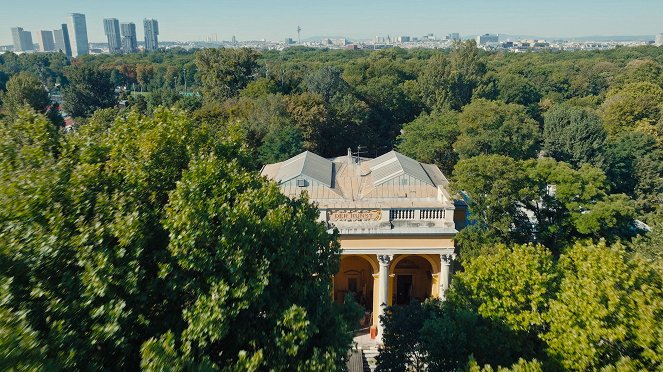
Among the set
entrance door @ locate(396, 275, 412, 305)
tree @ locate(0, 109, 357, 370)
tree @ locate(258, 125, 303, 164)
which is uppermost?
tree @ locate(0, 109, 357, 370)

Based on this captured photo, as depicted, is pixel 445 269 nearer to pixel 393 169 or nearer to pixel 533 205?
pixel 393 169

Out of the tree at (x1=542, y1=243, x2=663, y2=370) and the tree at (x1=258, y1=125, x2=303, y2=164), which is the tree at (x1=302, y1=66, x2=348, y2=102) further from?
the tree at (x1=542, y1=243, x2=663, y2=370)

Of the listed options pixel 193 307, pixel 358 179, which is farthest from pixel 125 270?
pixel 358 179

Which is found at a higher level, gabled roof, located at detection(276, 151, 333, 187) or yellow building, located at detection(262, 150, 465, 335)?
gabled roof, located at detection(276, 151, 333, 187)

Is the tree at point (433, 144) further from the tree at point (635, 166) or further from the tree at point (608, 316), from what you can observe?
the tree at point (608, 316)

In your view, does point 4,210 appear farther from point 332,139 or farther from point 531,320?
point 332,139

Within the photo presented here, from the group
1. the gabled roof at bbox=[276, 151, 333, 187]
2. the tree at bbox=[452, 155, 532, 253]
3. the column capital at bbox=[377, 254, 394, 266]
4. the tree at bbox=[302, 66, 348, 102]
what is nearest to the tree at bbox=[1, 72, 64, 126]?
the tree at bbox=[302, 66, 348, 102]
